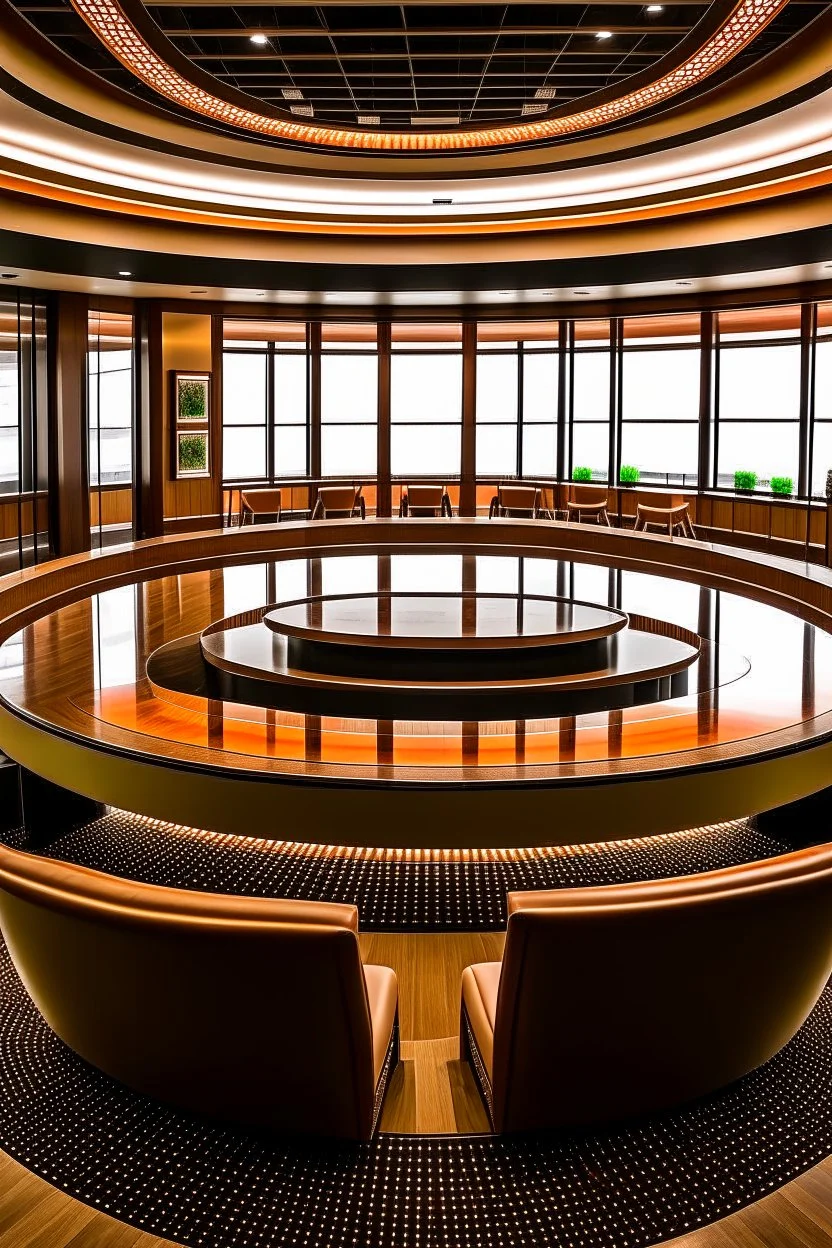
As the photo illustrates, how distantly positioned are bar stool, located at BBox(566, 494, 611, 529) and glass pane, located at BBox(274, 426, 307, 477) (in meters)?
3.31

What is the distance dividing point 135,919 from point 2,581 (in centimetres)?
403

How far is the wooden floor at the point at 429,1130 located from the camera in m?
1.96

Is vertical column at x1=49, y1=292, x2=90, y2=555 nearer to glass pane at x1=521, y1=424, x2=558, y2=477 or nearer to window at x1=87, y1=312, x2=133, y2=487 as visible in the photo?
window at x1=87, y1=312, x2=133, y2=487

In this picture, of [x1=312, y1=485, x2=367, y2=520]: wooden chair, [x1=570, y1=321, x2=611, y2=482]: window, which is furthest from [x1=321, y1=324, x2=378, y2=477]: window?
[x1=570, y1=321, x2=611, y2=482]: window

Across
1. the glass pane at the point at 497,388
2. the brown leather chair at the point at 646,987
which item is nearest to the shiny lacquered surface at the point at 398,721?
the brown leather chair at the point at 646,987

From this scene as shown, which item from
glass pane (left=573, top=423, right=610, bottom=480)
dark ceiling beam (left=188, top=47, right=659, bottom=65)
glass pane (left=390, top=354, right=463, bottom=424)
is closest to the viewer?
dark ceiling beam (left=188, top=47, right=659, bottom=65)

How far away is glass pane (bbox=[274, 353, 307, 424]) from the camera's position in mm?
12080

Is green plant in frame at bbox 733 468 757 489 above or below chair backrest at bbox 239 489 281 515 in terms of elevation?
above

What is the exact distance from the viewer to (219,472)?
36.6 feet

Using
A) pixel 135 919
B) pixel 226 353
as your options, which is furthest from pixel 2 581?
pixel 226 353

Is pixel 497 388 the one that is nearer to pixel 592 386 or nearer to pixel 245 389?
pixel 592 386

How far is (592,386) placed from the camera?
1154cm

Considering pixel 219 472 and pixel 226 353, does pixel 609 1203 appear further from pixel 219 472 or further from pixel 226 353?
pixel 226 353

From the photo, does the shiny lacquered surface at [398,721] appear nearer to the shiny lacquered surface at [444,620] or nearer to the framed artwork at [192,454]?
the shiny lacquered surface at [444,620]
